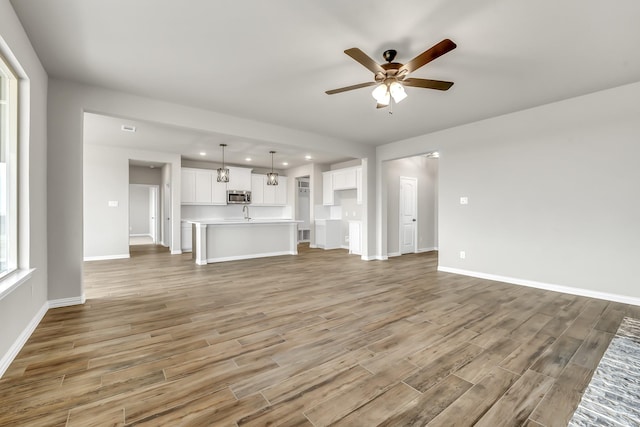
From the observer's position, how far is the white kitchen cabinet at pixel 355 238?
7.71m

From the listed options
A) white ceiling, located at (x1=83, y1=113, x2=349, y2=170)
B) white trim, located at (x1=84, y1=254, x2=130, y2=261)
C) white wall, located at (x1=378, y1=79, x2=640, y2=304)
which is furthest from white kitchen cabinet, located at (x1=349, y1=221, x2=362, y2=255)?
white trim, located at (x1=84, y1=254, x2=130, y2=261)

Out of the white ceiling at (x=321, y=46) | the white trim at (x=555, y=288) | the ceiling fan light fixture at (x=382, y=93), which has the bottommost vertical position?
the white trim at (x=555, y=288)

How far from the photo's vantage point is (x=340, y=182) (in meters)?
8.44

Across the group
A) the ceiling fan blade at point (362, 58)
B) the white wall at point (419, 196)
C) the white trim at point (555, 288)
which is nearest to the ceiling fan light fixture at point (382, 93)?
the ceiling fan blade at point (362, 58)

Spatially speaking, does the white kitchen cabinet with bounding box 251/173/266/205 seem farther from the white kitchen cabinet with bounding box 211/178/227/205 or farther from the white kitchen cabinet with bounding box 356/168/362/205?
the white kitchen cabinet with bounding box 356/168/362/205

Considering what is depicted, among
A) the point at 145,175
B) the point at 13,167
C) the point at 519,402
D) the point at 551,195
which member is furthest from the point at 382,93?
the point at 145,175

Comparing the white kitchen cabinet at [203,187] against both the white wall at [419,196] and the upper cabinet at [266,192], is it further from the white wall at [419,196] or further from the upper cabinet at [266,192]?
Result: the white wall at [419,196]

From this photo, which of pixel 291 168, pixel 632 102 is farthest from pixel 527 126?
pixel 291 168

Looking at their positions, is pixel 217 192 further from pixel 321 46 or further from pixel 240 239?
pixel 321 46

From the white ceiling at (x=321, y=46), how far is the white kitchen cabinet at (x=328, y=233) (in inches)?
193

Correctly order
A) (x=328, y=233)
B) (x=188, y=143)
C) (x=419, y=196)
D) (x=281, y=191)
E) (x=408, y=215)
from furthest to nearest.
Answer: (x=281, y=191), (x=328, y=233), (x=419, y=196), (x=408, y=215), (x=188, y=143)

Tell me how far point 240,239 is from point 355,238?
309cm

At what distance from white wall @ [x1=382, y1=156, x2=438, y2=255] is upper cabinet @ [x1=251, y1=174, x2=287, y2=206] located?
4.12 meters

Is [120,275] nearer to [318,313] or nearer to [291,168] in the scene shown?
[318,313]
